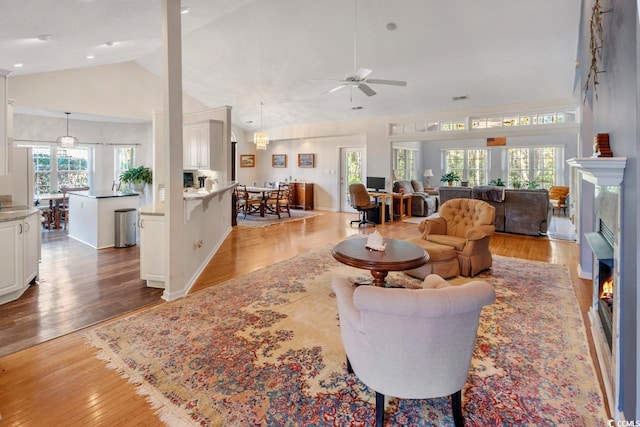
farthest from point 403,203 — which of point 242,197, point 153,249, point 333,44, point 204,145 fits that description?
point 153,249

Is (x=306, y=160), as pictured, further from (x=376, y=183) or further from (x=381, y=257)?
(x=381, y=257)

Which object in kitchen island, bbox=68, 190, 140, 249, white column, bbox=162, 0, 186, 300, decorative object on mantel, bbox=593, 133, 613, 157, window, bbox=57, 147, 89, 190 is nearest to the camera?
decorative object on mantel, bbox=593, 133, 613, 157

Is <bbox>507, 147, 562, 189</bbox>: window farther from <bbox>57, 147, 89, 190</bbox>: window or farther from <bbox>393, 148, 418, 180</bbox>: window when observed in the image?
<bbox>57, 147, 89, 190</bbox>: window

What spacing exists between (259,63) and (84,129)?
5.07 meters

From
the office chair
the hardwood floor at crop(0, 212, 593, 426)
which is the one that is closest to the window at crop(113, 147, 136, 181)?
the hardwood floor at crop(0, 212, 593, 426)

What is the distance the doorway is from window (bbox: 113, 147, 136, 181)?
6024mm

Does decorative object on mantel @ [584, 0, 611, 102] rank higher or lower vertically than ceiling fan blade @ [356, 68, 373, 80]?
lower

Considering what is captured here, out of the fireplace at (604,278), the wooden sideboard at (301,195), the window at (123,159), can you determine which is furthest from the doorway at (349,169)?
the fireplace at (604,278)

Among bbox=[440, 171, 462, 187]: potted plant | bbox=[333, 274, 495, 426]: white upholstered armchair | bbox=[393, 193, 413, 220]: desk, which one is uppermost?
bbox=[440, 171, 462, 187]: potted plant

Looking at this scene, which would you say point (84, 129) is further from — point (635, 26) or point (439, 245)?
point (635, 26)

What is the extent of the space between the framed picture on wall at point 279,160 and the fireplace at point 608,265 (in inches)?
395

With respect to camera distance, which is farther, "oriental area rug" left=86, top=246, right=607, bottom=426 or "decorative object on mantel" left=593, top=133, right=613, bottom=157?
"decorative object on mantel" left=593, top=133, right=613, bottom=157

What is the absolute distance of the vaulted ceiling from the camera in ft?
13.0

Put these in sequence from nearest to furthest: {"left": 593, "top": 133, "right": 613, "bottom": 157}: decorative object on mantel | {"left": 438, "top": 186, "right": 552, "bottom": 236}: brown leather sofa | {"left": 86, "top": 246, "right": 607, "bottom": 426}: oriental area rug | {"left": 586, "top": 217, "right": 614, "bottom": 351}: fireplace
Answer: {"left": 86, "top": 246, "right": 607, "bottom": 426}: oriental area rug → {"left": 593, "top": 133, "right": 613, "bottom": 157}: decorative object on mantel → {"left": 586, "top": 217, "right": 614, "bottom": 351}: fireplace → {"left": 438, "top": 186, "right": 552, "bottom": 236}: brown leather sofa
